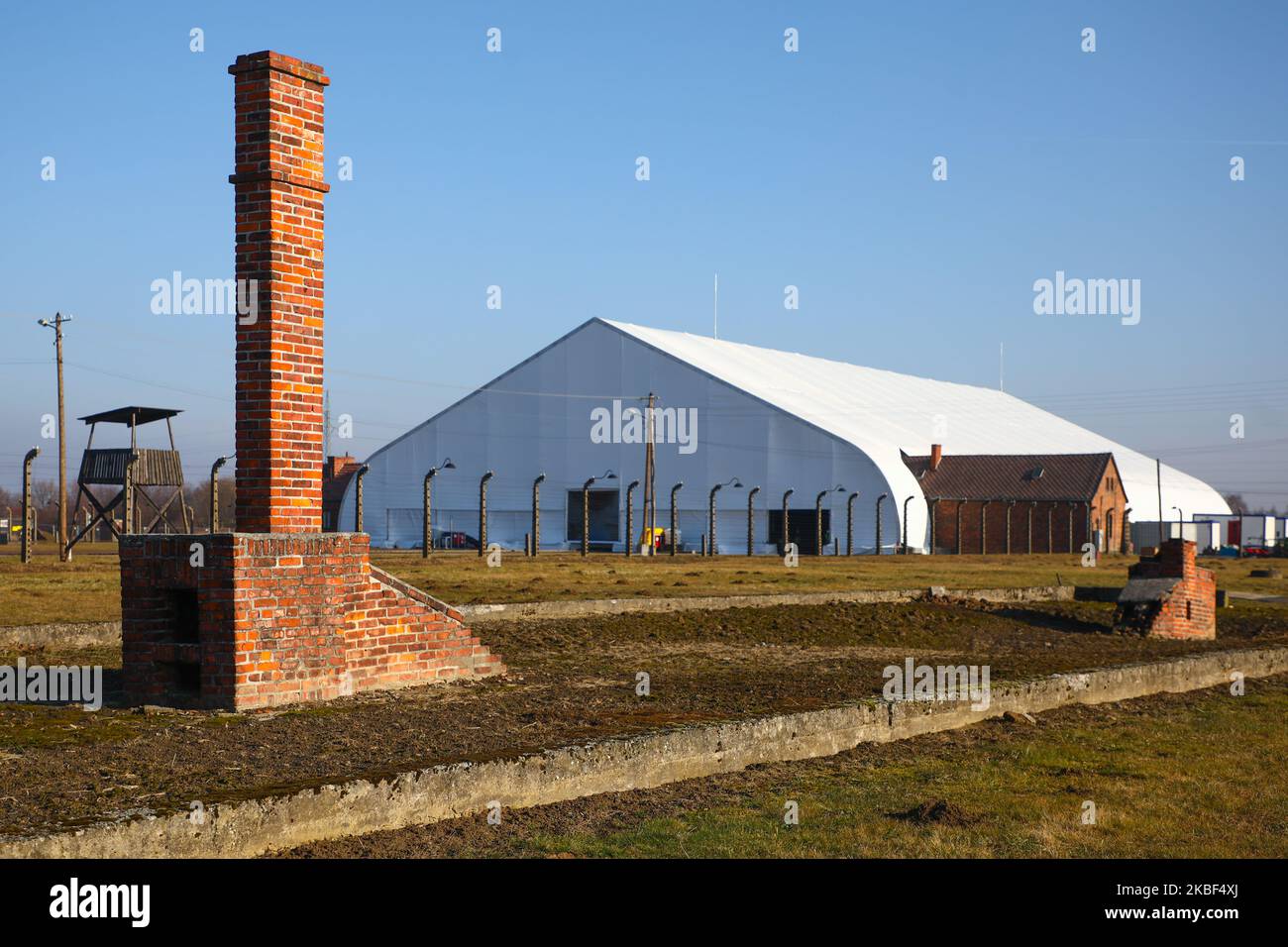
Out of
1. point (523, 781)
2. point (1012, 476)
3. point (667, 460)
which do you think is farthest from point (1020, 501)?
point (523, 781)

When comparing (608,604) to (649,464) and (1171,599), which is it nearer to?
(1171,599)

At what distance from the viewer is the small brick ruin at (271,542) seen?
8.90 meters

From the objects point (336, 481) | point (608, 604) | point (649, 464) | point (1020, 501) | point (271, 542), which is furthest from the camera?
point (336, 481)

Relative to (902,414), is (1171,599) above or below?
below

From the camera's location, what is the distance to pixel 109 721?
8.41 metres

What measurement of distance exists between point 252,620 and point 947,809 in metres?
4.77

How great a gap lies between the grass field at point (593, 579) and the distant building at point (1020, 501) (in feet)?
49.1

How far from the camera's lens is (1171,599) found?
1767 centimetres

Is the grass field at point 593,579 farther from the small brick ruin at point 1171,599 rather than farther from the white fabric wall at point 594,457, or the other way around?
the white fabric wall at point 594,457
